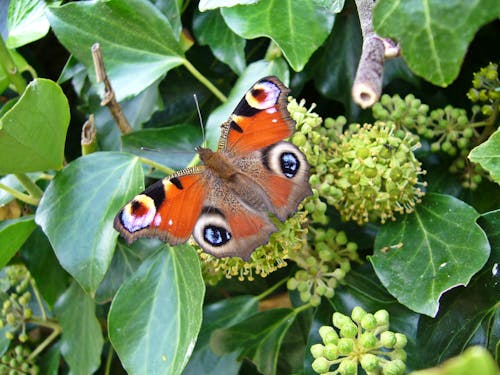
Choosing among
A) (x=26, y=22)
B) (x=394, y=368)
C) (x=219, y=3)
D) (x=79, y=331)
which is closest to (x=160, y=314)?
(x=79, y=331)

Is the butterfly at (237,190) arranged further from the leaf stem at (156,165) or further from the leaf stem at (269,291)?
the leaf stem at (269,291)

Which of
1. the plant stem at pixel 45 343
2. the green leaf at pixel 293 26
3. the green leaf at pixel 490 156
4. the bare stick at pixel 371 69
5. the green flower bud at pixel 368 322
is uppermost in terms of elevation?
the bare stick at pixel 371 69

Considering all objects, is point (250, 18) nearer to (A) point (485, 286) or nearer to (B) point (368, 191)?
(B) point (368, 191)

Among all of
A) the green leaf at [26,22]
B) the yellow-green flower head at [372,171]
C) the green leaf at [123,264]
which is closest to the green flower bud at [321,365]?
the yellow-green flower head at [372,171]

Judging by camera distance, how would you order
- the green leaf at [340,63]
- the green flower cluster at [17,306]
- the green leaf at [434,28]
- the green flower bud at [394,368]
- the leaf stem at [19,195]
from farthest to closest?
1. the green flower cluster at [17,306]
2. the green leaf at [340,63]
3. the leaf stem at [19,195]
4. the green flower bud at [394,368]
5. the green leaf at [434,28]

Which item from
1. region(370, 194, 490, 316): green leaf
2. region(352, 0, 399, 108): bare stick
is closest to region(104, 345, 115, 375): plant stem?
region(370, 194, 490, 316): green leaf

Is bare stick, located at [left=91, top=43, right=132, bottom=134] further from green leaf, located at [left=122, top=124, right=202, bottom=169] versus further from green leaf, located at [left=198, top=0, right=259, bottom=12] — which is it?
green leaf, located at [left=198, top=0, right=259, bottom=12]
